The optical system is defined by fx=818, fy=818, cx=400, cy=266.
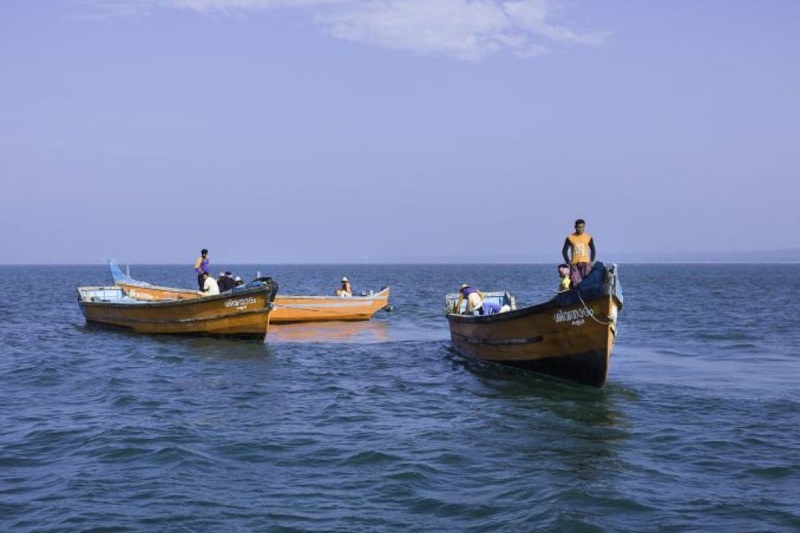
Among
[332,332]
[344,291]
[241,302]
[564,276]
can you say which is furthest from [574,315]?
[344,291]

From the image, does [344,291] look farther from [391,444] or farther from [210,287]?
[391,444]

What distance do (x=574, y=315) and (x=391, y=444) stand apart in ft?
18.3

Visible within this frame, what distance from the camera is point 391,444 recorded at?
11.5m

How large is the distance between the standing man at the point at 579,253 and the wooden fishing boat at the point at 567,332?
859 millimetres

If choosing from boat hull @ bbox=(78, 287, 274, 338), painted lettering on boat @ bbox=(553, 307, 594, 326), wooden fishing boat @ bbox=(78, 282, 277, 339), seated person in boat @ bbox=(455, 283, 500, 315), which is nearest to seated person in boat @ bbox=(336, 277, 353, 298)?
boat hull @ bbox=(78, 287, 274, 338)

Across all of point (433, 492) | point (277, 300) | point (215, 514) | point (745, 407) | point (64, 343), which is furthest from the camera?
point (277, 300)

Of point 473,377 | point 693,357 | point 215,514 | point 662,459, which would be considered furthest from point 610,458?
point 693,357

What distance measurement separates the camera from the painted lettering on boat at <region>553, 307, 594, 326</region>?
1529cm

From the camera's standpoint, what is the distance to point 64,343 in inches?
997

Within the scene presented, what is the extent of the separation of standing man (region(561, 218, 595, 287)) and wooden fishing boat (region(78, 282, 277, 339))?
9.70m

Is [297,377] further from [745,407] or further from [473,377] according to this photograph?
[745,407]

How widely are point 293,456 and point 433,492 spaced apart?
2.38m

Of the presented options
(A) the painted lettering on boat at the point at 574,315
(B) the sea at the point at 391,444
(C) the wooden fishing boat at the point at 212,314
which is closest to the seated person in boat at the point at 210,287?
(C) the wooden fishing boat at the point at 212,314

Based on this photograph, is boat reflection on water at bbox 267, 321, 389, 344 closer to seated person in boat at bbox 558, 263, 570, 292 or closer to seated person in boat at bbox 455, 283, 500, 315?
seated person in boat at bbox 455, 283, 500, 315
